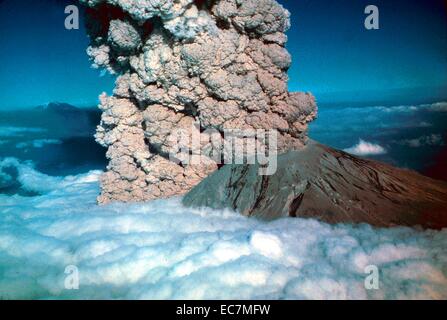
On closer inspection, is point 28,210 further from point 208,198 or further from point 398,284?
point 398,284

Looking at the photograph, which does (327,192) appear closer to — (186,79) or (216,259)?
(216,259)

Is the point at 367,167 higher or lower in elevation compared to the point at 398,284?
higher

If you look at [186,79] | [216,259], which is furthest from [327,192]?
[186,79]

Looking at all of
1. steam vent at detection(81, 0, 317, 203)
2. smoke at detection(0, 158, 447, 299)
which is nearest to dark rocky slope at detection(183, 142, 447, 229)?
smoke at detection(0, 158, 447, 299)

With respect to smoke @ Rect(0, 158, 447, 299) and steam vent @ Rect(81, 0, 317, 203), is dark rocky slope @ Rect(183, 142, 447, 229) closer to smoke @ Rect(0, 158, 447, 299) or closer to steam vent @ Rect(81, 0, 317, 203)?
Result: smoke @ Rect(0, 158, 447, 299)

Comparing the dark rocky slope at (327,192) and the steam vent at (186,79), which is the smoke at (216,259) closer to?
the dark rocky slope at (327,192)

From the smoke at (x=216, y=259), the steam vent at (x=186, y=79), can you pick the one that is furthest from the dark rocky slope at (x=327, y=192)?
the steam vent at (x=186, y=79)

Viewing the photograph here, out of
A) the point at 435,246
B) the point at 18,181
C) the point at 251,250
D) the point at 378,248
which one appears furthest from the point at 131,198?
the point at 18,181
